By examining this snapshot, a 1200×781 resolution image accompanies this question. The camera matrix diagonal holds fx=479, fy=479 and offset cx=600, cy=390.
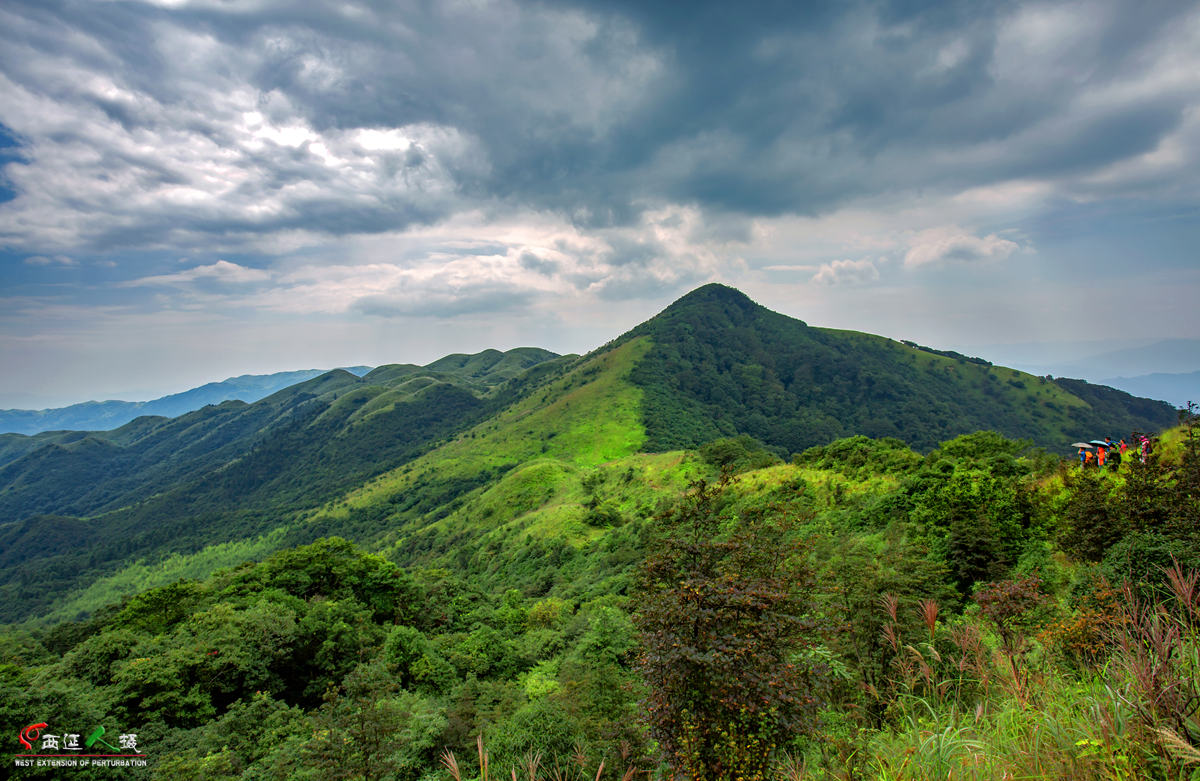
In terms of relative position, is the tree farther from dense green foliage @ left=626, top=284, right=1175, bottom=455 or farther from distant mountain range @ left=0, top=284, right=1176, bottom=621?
dense green foliage @ left=626, top=284, right=1175, bottom=455

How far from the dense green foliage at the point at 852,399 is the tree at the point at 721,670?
10714cm

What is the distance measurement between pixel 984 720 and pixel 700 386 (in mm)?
164773

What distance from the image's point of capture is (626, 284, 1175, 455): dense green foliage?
5443 inches

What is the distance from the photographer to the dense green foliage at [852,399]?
138250 mm

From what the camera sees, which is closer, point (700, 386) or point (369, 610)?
point (369, 610)

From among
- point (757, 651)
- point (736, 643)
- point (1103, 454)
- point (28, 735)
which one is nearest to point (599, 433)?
point (1103, 454)

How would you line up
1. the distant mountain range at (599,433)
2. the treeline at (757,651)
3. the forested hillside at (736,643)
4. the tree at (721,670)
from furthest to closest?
the distant mountain range at (599,433)
the tree at (721,670)
the forested hillside at (736,643)
the treeline at (757,651)

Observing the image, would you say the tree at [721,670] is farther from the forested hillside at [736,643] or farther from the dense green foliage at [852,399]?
the dense green foliage at [852,399]

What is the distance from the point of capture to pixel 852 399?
165 m

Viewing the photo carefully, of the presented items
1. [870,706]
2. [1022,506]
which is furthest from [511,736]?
[1022,506]

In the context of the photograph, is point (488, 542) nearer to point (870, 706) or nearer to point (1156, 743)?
point (870, 706)

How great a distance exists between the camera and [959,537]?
14859 millimetres

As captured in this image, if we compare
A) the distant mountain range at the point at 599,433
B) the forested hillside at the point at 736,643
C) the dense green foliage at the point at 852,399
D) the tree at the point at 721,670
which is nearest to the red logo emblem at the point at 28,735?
the forested hillside at the point at 736,643

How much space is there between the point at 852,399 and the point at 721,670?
592ft
